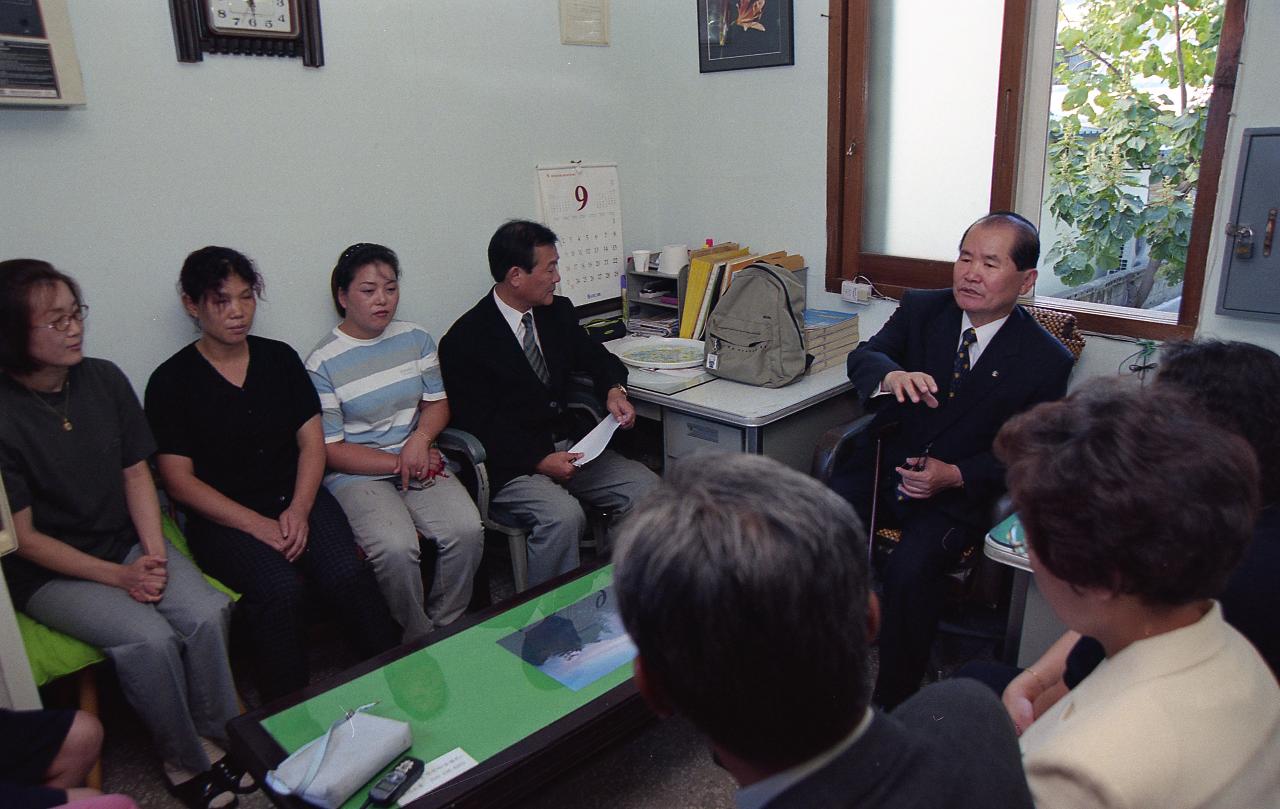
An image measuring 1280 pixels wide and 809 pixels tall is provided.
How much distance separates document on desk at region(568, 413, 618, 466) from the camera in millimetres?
2678

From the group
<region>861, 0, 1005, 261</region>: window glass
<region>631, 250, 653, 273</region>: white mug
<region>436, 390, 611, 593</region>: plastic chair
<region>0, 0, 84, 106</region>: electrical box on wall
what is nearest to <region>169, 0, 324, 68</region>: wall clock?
<region>0, 0, 84, 106</region>: electrical box on wall

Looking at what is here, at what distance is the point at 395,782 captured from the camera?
1.43 meters

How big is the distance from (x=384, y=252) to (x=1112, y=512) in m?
2.21

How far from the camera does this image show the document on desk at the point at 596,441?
268 cm

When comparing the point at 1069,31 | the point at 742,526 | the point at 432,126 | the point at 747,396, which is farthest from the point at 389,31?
the point at 742,526

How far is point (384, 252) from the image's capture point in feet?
8.41

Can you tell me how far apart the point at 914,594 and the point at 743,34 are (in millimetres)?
2248

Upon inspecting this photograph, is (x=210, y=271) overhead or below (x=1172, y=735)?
overhead

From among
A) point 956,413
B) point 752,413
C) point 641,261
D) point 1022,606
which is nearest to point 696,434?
point 752,413

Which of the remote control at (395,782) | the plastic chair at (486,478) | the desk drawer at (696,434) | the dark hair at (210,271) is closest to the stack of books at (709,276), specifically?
the desk drawer at (696,434)

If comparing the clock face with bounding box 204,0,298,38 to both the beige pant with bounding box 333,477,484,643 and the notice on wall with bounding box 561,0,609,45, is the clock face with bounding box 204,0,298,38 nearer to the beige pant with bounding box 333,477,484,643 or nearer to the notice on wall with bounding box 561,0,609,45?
the notice on wall with bounding box 561,0,609,45

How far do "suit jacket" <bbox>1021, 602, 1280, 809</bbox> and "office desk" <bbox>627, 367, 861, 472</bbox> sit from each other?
5.25ft

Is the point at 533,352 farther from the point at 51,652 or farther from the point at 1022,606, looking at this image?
the point at 1022,606

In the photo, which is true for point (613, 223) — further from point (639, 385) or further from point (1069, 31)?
point (1069, 31)
